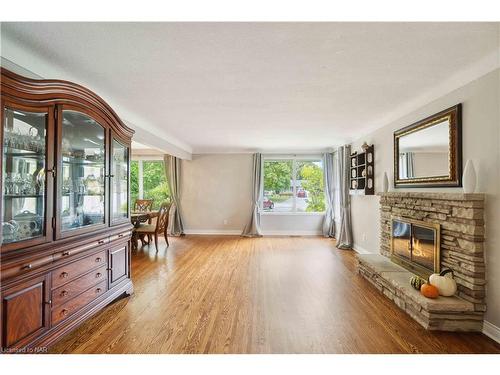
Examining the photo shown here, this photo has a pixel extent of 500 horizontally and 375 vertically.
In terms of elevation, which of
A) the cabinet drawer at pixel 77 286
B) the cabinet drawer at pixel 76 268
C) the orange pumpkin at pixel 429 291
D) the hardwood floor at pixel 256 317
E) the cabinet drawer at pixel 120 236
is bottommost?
the hardwood floor at pixel 256 317

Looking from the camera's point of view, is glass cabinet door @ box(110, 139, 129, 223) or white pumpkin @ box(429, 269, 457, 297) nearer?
white pumpkin @ box(429, 269, 457, 297)

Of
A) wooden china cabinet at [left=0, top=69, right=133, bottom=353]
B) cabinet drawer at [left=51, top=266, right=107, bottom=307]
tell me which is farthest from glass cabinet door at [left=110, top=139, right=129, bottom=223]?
cabinet drawer at [left=51, top=266, right=107, bottom=307]

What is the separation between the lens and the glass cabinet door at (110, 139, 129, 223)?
109 inches

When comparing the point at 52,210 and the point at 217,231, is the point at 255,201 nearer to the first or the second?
the point at 217,231

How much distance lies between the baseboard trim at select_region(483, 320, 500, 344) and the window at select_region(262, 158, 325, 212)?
4771 mm

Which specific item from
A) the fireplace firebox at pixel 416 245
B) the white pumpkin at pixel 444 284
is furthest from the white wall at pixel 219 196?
the white pumpkin at pixel 444 284

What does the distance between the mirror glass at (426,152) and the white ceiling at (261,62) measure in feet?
1.43

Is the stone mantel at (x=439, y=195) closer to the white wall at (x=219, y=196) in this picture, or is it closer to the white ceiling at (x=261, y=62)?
the white ceiling at (x=261, y=62)

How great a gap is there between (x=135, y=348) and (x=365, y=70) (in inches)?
122

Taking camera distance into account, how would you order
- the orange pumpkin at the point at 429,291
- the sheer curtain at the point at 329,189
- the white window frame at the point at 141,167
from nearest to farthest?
1. the orange pumpkin at the point at 429,291
2. the sheer curtain at the point at 329,189
3. the white window frame at the point at 141,167

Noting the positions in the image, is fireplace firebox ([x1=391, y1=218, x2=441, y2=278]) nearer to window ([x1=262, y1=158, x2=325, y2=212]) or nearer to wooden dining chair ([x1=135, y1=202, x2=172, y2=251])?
window ([x1=262, y1=158, x2=325, y2=212])

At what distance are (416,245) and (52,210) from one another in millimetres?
3788

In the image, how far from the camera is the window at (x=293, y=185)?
6.89m

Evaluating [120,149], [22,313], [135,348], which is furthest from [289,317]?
[120,149]
